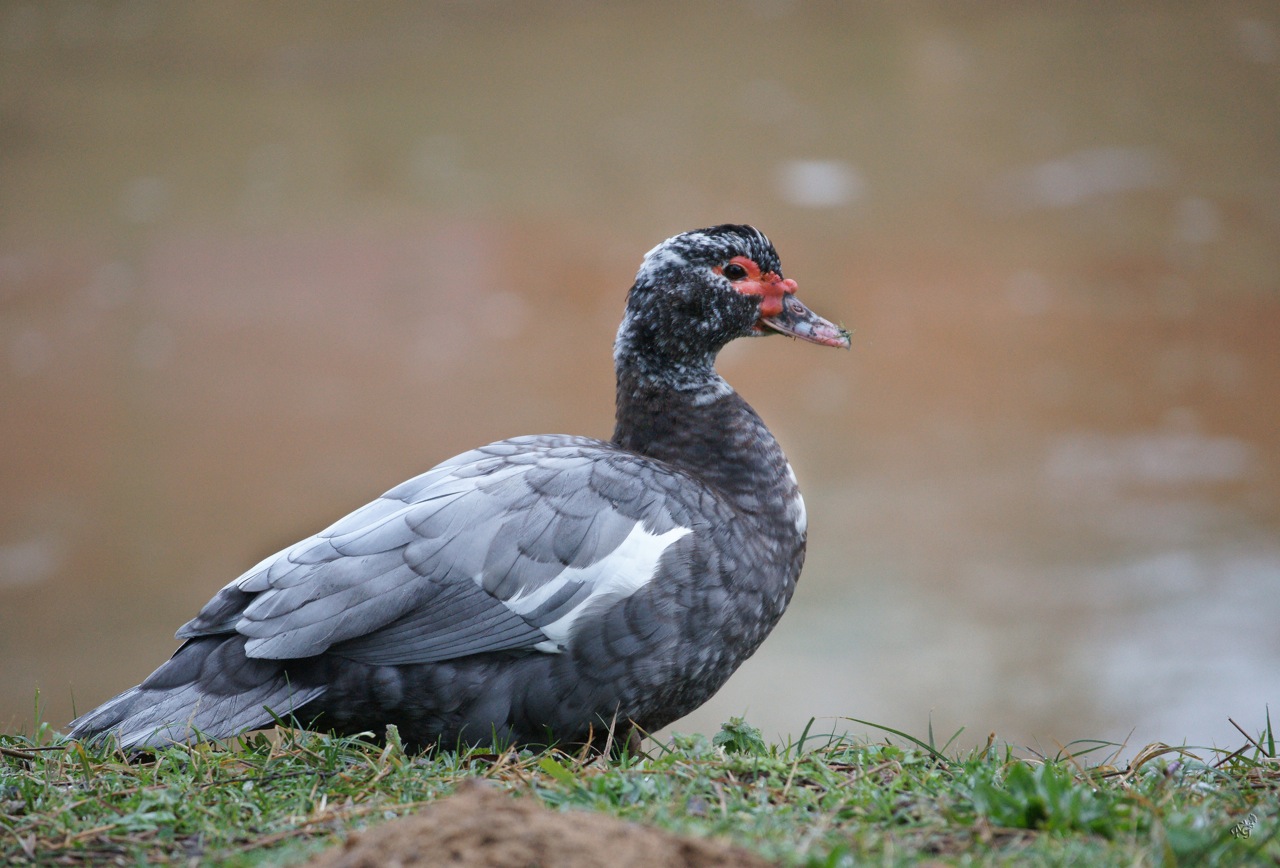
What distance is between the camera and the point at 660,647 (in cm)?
314

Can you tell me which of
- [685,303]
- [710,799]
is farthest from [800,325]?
[710,799]

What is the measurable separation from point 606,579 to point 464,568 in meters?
0.36

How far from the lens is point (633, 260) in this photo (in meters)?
8.41

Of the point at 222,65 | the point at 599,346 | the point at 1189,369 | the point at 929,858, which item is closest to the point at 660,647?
the point at 929,858

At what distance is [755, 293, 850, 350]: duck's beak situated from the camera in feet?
12.7

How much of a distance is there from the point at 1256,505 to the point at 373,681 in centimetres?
598

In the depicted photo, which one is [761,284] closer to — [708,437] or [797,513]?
[708,437]

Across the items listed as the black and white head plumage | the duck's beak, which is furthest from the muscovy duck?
the duck's beak

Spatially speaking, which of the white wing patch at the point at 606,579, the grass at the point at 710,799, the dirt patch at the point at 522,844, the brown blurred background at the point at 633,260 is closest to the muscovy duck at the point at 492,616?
the white wing patch at the point at 606,579

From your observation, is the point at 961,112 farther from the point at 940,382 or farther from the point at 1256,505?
the point at 1256,505

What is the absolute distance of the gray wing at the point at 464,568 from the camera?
117 inches
